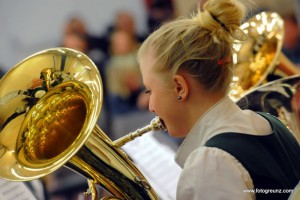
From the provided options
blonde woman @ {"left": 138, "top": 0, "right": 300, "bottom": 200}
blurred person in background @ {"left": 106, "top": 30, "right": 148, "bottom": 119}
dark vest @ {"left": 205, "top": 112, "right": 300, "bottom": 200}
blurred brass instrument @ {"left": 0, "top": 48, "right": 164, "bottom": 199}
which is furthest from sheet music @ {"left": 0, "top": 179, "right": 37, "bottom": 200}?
blurred person in background @ {"left": 106, "top": 30, "right": 148, "bottom": 119}

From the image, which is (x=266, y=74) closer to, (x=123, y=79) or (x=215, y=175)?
(x=215, y=175)

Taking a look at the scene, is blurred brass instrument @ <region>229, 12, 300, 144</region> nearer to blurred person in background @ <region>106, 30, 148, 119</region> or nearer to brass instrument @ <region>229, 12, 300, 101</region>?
brass instrument @ <region>229, 12, 300, 101</region>

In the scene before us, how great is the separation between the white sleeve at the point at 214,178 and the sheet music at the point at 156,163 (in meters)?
0.52

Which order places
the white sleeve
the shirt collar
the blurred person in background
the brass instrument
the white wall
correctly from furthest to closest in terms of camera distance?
the white wall → the blurred person in background → the brass instrument → the shirt collar → the white sleeve

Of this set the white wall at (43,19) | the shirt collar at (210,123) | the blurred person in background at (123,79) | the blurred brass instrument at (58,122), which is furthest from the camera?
the white wall at (43,19)

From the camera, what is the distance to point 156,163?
175cm

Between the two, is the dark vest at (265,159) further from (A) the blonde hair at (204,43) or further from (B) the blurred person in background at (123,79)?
(B) the blurred person in background at (123,79)

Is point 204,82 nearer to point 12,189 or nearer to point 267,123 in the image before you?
point 267,123

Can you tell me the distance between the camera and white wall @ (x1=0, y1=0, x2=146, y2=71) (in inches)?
163

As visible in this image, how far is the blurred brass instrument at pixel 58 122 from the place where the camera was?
4.50ft

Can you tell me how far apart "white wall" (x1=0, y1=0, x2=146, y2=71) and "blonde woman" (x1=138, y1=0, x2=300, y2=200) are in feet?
9.39

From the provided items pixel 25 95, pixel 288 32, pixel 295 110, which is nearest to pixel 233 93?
pixel 295 110

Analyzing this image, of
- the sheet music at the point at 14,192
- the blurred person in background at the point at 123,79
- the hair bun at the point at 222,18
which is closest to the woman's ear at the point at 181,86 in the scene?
the hair bun at the point at 222,18

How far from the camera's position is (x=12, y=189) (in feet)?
5.07
